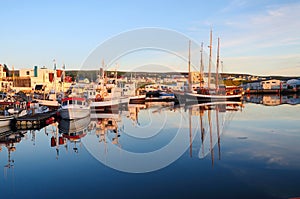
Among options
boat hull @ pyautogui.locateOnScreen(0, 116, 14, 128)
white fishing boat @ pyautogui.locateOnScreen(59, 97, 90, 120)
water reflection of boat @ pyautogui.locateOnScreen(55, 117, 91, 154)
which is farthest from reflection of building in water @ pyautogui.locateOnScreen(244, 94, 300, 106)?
boat hull @ pyautogui.locateOnScreen(0, 116, 14, 128)

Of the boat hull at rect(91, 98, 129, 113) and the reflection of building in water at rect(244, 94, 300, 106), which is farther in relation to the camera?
the reflection of building in water at rect(244, 94, 300, 106)

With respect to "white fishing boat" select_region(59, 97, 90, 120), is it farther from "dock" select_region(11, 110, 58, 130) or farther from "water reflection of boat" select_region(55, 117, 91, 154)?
"dock" select_region(11, 110, 58, 130)

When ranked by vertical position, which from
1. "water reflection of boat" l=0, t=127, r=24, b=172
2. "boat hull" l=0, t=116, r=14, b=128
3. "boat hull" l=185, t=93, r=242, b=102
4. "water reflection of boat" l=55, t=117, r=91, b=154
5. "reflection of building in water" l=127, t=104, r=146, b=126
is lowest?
"water reflection of boat" l=0, t=127, r=24, b=172

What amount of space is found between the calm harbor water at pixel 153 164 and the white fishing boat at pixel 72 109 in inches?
216

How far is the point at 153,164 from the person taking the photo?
1123cm

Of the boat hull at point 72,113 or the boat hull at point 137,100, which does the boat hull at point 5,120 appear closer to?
the boat hull at point 72,113

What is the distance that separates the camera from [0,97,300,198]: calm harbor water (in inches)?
327

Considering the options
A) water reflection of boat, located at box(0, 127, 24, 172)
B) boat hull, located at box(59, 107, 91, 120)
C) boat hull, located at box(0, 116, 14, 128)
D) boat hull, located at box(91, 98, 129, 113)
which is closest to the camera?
water reflection of boat, located at box(0, 127, 24, 172)

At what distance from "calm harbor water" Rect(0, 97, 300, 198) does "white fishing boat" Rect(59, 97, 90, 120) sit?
5.50 metres

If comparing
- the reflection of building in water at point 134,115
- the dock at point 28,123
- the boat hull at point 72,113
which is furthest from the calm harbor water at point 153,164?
the reflection of building in water at point 134,115

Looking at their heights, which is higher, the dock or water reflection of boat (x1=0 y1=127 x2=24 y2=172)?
the dock

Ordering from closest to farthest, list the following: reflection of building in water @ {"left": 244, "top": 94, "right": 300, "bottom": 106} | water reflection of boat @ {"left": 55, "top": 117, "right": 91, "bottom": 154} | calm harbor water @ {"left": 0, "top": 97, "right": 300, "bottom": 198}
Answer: calm harbor water @ {"left": 0, "top": 97, "right": 300, "bottom": 198} < water reflection of boat @ {"left": 55, "top": 117, "right": 91, "bottom": 154} < reflection of building in water @ {"left": 244, "top": 94, "right": 300, "bottom": 106}

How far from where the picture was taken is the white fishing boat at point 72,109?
2453 centimetres

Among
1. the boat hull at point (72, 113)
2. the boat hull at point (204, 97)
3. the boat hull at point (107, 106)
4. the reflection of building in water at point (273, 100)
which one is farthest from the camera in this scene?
the boat hull at point (204, 97)
